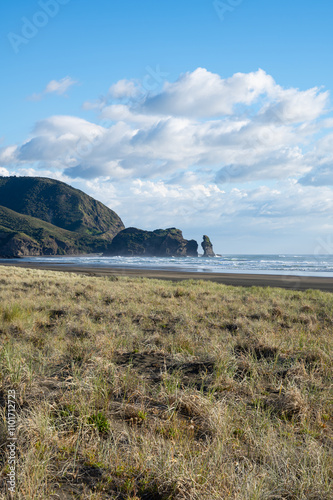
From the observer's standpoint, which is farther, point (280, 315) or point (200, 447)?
point (280, 315)

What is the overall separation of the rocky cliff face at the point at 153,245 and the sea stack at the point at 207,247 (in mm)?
5106

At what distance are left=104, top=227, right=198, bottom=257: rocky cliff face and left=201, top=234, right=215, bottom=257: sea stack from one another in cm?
511

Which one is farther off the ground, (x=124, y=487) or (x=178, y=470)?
(x=178, y=470)

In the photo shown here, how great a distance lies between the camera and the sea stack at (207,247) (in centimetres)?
17200

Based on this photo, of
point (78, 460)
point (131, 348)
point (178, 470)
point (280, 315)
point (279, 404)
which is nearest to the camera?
point (178, 470)

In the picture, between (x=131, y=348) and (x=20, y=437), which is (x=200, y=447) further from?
(x=131, y=348)

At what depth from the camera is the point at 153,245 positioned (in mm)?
174750

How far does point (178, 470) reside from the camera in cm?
267

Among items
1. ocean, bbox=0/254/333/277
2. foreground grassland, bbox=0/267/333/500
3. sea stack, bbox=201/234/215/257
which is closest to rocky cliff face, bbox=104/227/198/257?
sea stack, bbox=201/234/215/257

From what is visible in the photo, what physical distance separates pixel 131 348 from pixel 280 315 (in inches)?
280

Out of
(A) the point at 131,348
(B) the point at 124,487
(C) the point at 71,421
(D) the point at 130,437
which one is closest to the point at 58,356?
(A) the point at 131,348

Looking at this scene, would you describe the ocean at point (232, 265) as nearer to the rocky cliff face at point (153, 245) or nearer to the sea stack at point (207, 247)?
the rocky cliff face at point (153, 245)

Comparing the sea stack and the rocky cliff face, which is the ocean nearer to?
the rocky cliff face

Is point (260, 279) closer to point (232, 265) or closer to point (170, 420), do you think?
point (170, 420)
